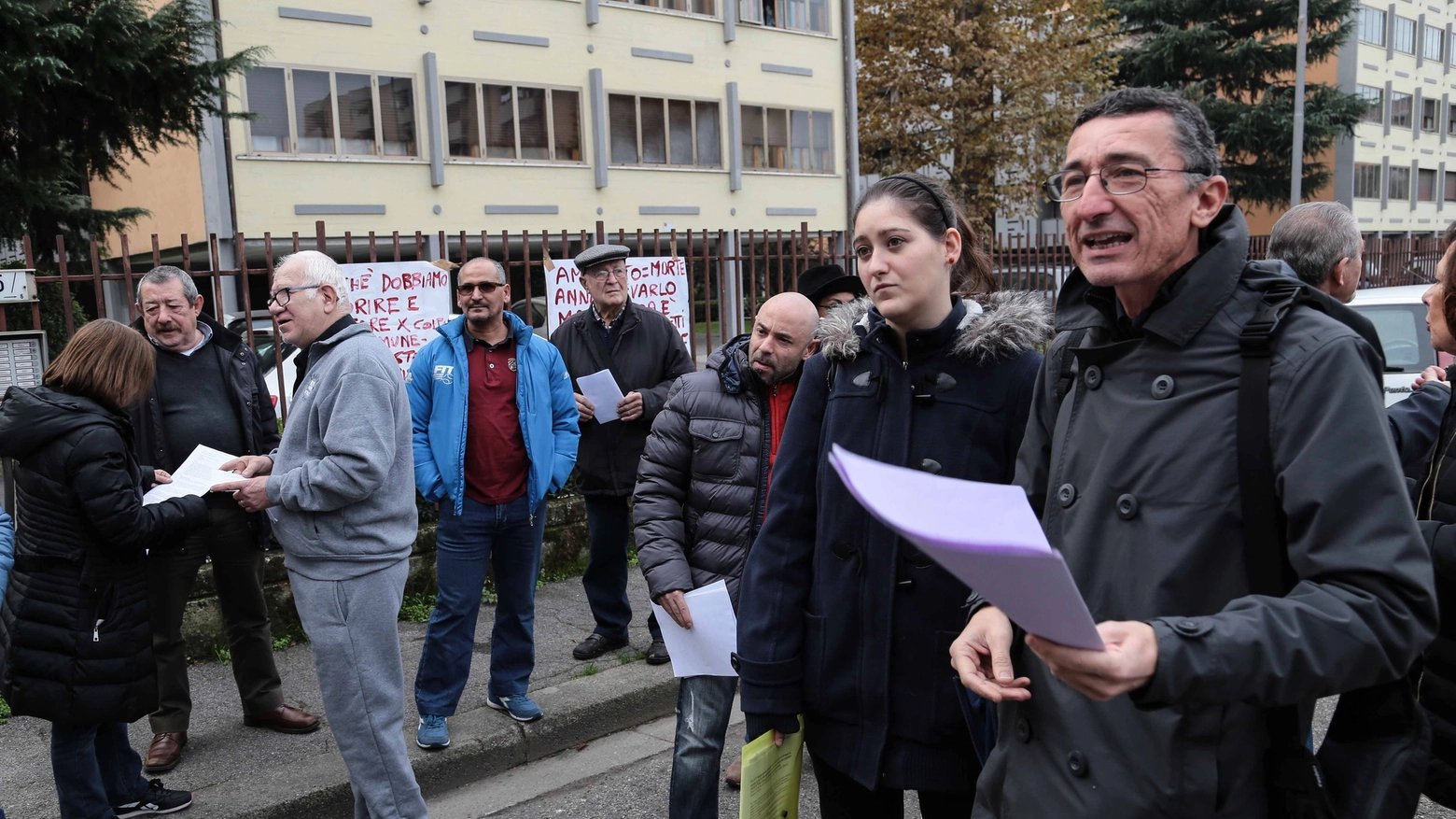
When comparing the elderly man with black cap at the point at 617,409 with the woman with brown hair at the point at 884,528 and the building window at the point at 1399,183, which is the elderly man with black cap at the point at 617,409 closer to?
the woman with brown hair at the point at 884,528

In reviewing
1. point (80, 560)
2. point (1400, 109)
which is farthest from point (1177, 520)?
point (1400, 109)

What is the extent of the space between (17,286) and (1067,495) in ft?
17.9

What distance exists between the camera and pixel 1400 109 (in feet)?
147

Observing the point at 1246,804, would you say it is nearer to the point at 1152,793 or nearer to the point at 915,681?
the point at 1152,793

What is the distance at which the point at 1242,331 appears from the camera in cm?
152

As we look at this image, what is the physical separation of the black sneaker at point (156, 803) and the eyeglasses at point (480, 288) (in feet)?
7.44

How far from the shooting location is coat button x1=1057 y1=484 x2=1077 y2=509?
1.66 metres

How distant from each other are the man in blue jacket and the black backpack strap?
3.17 metres

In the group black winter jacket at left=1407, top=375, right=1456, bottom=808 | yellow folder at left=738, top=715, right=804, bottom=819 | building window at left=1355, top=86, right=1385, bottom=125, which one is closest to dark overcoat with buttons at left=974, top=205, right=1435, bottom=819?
yellow folder at left=738, top=715, right=804, bottom=819

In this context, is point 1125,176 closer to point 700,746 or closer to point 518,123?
point 700,746

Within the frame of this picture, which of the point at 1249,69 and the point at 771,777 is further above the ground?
the point at 1249,69

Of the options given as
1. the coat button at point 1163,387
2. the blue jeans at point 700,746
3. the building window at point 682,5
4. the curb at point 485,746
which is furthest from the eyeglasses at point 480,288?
the building window at point 682,5

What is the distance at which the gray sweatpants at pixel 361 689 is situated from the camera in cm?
343

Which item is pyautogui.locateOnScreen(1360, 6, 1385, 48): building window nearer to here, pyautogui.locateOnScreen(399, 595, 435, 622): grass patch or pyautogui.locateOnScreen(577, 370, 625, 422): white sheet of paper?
pyautogui.locateOnScreen(577, 370, 625, 422): white sheet of paper
